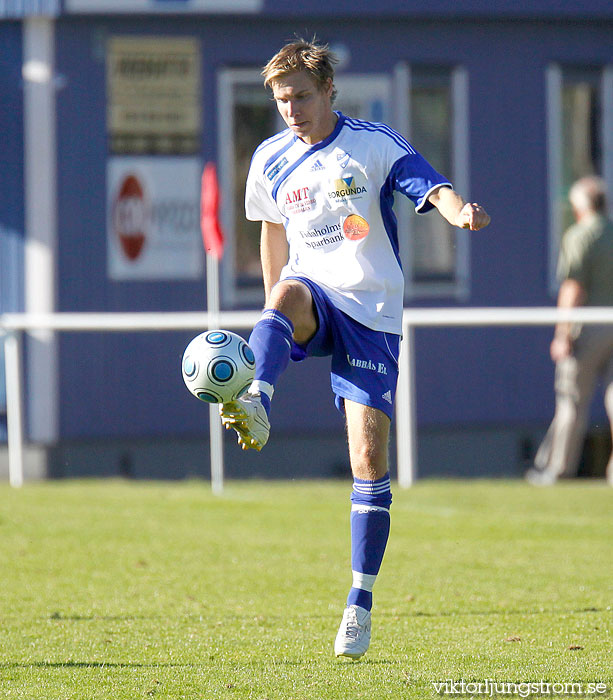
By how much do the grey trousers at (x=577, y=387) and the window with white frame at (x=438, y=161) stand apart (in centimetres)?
249

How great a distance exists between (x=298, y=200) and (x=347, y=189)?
0.76ft

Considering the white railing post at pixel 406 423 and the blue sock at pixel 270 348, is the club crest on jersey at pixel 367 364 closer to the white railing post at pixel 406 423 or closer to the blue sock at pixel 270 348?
the blue sock at pixel 270 348

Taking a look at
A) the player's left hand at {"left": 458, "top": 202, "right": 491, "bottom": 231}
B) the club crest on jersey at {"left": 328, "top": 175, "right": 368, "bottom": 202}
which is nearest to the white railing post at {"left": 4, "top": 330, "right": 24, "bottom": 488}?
the club crest on jersey at {"left": 328, "top": 175, "right": 368, "bottom": 202}

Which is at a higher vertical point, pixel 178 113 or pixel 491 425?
pixel 178 113

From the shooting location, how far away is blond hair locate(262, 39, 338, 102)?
584cm

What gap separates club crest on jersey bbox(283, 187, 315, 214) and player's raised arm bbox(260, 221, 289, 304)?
0.32m

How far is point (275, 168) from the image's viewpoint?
6.14 m

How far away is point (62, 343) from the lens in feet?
46.9

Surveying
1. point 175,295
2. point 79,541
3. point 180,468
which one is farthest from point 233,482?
point 79,541

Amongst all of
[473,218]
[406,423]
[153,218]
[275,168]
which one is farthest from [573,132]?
[473,218]

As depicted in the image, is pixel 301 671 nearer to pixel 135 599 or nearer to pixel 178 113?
pixel 135 599

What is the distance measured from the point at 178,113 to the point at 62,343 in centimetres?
263

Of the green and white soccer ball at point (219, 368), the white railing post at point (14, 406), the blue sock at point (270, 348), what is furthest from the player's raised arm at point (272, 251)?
the white railing post at point (14, 406)

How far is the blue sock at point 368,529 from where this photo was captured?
6031 millimetres
